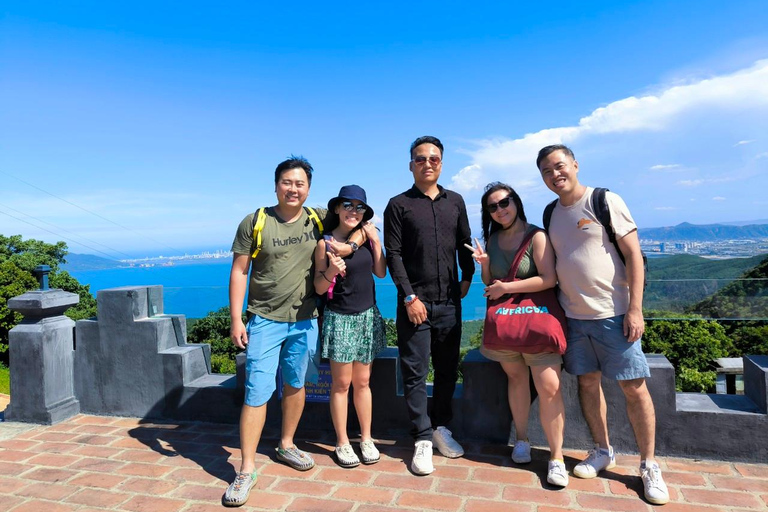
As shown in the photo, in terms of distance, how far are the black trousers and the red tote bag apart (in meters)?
0.26

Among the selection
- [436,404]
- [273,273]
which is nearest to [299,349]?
[273,273]

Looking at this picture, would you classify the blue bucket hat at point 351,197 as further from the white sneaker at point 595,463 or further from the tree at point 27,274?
the tree at point 27,274

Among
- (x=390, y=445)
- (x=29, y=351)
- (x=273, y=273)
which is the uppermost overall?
(x=273, y=273)

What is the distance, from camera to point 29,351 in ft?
13.8

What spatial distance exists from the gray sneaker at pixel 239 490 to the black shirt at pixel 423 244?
1.47 metres

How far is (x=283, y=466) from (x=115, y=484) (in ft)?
3.47

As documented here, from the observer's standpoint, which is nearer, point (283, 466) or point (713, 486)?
point (713, 486)

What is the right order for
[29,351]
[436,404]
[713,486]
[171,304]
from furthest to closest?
1. [171,304]
2. [29,351]
3. [436,404]
4. [713,486]

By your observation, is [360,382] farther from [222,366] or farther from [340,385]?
[222,366]

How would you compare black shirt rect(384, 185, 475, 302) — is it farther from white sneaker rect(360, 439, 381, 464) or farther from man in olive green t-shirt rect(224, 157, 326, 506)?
white sneaker rect(360, 439, 381, 464)

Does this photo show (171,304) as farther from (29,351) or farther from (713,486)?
(713,486)

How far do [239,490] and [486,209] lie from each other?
91.3 inches

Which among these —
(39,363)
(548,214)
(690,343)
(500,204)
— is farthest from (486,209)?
(690,343)

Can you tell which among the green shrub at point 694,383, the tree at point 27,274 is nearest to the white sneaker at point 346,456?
the green shrub at point 694,383
